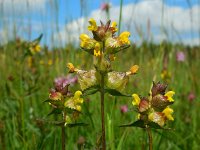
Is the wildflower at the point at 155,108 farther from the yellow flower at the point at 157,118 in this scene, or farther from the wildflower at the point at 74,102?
the wildflower at the point at 74,102

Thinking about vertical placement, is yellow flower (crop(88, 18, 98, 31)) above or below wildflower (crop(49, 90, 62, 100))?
above

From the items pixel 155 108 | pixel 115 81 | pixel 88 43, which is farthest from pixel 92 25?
pixel 155 108

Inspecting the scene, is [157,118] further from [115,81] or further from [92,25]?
[92,25]

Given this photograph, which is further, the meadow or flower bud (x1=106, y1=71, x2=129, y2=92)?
the meadow

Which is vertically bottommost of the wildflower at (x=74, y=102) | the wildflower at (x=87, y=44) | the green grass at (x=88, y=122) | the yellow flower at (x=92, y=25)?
the green grass at (x=88, y=122)

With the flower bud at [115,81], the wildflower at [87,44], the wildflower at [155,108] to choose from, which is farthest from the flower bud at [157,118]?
the wildflower at [87,44]

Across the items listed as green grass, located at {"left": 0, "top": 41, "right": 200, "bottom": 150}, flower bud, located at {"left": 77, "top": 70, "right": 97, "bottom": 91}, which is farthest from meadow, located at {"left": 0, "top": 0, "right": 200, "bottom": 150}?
flower bud, located at {"left": 77, "top": 70, "right": 97, "bottom": 91}

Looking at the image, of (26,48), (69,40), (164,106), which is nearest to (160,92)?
(164,106)

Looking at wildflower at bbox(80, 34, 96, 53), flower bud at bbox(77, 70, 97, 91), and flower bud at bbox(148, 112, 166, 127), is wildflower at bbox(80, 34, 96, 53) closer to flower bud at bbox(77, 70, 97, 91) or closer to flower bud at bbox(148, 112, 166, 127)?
flower bud at bbox(77, 70, 97, 91)

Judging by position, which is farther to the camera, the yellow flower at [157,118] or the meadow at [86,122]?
the meadow at [86,122]

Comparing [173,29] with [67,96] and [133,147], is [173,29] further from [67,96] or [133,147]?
[67,96]

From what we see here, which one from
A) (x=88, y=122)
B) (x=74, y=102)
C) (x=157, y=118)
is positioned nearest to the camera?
(x=157, y=118)
